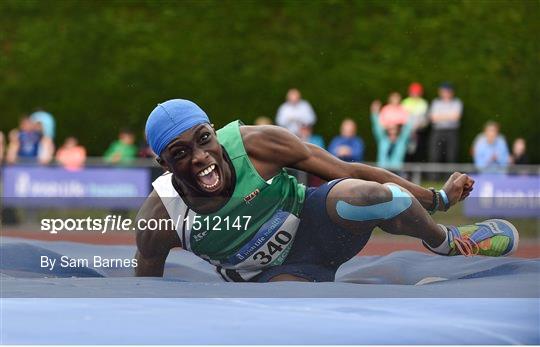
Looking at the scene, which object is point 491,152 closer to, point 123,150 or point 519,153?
point 519,153

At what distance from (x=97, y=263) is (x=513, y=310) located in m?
1.42

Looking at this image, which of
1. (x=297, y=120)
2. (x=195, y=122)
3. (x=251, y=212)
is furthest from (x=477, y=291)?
(x=297, y=120)

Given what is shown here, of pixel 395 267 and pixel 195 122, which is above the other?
pixel 195 122

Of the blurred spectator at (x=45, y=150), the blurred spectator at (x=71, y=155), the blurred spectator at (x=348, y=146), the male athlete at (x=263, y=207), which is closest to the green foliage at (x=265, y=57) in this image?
the blurred spectator at (x=71, y=155)

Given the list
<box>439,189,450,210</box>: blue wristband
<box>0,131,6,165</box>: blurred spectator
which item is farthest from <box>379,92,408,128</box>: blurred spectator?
<box>439,189,450,210</box>: blue wristband

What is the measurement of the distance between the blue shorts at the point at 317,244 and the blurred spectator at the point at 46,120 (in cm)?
733

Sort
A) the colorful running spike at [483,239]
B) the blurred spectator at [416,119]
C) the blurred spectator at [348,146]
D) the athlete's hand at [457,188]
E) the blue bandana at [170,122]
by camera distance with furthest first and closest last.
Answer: the blurred spectator at [416,119] < the blurred spectator at [348,146] < the athlete's hand at [457,188] < the colorful running spike at [483,239] < the blue bandana at [170,122]

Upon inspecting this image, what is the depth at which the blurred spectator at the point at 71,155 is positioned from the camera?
9.30 m

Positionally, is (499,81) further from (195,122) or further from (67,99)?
(195,122)

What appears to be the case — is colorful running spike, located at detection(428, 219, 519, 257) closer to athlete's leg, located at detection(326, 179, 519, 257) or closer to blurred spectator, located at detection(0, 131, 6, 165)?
athlete's leg, located at detection(326, 179, 519, 257)

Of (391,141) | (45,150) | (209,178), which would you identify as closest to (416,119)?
(391,141)

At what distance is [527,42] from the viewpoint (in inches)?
452

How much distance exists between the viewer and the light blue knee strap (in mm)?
3842

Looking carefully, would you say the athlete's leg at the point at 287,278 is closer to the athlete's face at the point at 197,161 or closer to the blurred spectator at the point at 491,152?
the athlete's face at the point at 197,161
